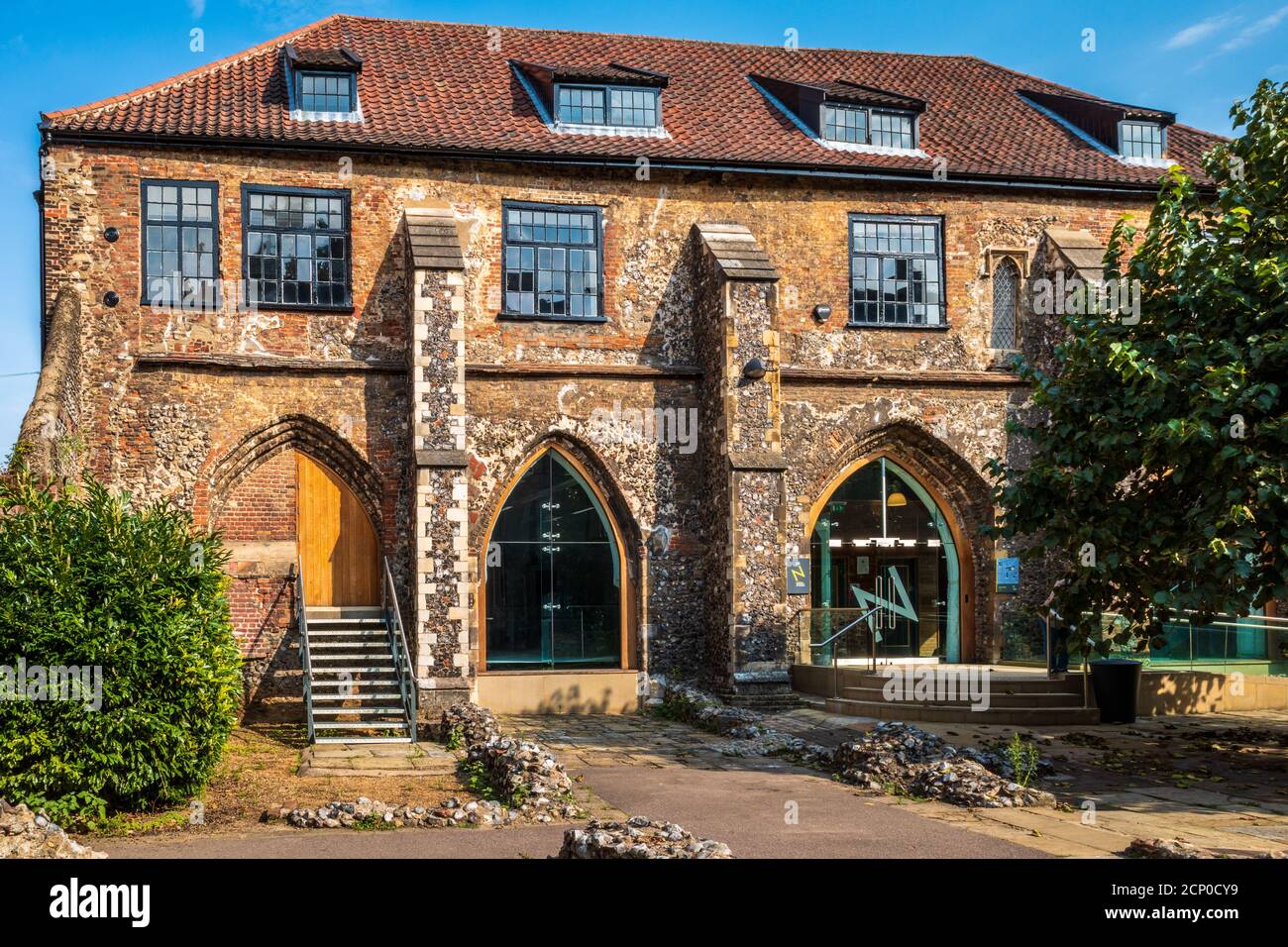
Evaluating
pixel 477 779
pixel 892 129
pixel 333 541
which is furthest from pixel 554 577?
pixel 892 129

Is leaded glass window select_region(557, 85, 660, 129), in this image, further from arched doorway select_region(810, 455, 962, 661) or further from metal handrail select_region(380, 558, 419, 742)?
metal handrail select_region(380, 558, 419, 742)

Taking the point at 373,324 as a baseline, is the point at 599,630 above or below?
below

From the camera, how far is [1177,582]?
1472cm

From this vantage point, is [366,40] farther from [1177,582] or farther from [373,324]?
[1177,582]

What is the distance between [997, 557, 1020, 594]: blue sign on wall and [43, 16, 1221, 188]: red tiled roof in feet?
22.3

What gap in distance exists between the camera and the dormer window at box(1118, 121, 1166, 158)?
79.8 ft

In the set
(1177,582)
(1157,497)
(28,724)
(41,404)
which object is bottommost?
(28,724)

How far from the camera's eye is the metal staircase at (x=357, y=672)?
684 inches

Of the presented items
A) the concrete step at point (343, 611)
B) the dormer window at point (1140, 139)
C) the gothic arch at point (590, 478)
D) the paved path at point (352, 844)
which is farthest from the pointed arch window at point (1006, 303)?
the paved path at point (352, 844)

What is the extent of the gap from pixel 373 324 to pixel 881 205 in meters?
9.04

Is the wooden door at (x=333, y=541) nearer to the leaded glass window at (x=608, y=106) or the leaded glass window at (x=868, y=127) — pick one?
the leaded glass window at (x=608, y=106)

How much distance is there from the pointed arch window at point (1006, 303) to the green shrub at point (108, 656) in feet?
50.3
